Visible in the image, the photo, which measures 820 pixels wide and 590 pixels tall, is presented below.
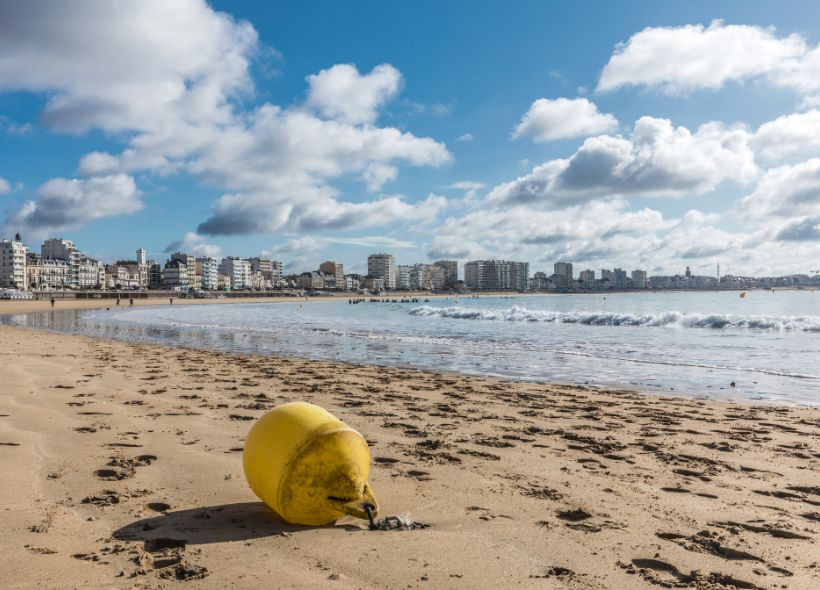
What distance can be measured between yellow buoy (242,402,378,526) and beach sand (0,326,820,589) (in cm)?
16

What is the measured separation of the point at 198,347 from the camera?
21.6 meters

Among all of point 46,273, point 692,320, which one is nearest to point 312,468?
point 692,320

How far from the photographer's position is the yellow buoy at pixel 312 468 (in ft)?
13.1

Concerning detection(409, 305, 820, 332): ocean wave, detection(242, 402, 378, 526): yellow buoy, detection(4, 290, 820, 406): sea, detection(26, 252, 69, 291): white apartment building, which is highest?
detection(26, 252, 69, 291): white apartment building

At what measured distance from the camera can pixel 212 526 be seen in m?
4.13

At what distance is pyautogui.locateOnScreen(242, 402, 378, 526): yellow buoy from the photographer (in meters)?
3.98

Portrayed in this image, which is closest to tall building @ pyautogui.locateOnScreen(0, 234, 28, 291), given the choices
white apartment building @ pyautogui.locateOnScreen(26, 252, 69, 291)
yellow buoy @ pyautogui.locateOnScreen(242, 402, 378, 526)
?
white apartment building @ pyautogui.locateOnScreen(26, 252, 69, 291)

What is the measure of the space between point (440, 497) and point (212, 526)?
188 centimetres

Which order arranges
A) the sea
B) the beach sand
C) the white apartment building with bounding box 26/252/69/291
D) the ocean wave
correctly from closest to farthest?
1. the beach sand
2. the sea
3. the ocean wave
4. the white apartment building with bounding box 26/252/69/291

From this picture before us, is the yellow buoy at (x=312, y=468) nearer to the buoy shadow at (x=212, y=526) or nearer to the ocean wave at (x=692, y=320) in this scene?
the buoy shadow at (x=212, y=526)

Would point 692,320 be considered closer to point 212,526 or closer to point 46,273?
point 212,526

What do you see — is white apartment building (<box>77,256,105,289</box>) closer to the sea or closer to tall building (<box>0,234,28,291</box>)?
tall building (<box>0,234,28,291</box>)

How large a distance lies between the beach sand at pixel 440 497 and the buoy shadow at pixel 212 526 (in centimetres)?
2

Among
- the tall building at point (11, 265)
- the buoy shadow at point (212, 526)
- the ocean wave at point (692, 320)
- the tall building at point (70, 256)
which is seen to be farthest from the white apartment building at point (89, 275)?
the buoy shadow at point (212, 526)
